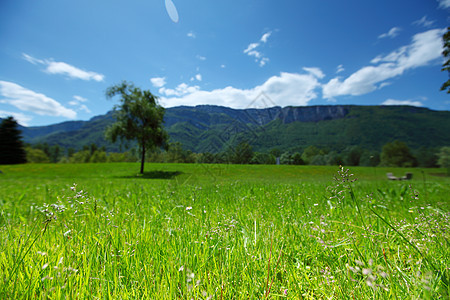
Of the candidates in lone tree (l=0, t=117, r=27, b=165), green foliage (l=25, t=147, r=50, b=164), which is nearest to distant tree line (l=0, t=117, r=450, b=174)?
lone tree (l=0, t=117, r=27, b=165)

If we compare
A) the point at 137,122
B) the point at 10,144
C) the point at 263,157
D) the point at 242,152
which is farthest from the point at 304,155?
the point at 10,144

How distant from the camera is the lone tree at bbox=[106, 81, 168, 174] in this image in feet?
105

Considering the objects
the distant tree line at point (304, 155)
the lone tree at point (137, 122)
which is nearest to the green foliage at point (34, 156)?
the distant tree line at point (304, 155)

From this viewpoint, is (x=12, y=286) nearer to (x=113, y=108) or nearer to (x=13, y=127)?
(x=113, y=108)

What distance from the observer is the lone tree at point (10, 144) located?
68.4 m

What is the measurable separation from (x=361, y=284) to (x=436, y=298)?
358 mm

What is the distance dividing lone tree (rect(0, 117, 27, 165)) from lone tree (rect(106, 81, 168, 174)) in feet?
216

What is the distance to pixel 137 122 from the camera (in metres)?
33.2

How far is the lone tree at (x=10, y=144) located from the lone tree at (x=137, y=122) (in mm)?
65741

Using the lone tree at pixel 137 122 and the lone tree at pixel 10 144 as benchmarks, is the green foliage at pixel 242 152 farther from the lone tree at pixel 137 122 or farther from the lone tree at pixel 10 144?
the lone tree at pixel 10 144

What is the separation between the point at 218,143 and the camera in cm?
658

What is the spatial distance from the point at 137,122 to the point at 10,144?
73.8 m

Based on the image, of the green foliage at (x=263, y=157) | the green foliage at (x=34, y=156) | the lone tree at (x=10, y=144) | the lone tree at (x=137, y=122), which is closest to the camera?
the green foliage at (x=263, y=157)

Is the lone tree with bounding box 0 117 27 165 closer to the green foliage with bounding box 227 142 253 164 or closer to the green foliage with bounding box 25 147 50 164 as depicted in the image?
the green foliage with bounding box 25 147 50 164
